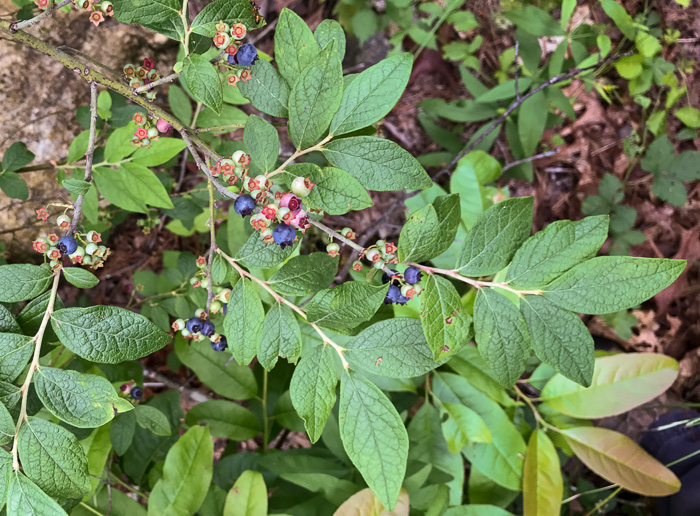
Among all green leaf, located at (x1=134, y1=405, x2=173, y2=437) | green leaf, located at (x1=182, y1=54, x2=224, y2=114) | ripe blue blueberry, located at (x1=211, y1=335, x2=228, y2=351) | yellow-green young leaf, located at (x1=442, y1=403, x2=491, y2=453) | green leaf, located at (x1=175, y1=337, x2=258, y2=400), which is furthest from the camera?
green leaf, located at (x1=175, y1=337, x2=258, y2=400)

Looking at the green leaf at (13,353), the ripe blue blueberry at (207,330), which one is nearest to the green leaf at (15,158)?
the green leaf at (13,353)

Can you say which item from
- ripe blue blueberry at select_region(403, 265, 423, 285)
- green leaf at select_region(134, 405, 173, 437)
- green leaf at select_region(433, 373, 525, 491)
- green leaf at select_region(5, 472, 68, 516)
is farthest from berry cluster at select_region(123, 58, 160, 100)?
green leaf at select_region(433, 373, 525, 491)

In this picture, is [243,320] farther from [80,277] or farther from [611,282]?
[611,282]

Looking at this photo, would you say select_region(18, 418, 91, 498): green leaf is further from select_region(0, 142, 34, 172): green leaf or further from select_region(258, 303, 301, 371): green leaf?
select_region(0, 142, 34, 172): green leaf

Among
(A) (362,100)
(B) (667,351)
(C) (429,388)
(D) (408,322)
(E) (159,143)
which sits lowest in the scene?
(B) (667,351)

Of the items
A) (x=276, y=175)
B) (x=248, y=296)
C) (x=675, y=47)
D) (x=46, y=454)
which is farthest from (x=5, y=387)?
(x=675, y=47)

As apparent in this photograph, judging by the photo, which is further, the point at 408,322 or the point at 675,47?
the point at 675,47

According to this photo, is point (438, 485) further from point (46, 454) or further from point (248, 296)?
point (46, 454)

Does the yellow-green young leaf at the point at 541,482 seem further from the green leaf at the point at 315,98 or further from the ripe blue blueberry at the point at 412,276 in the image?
the green leaf at the point at 315,98
